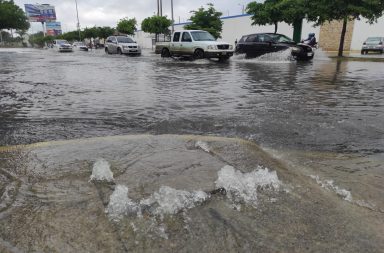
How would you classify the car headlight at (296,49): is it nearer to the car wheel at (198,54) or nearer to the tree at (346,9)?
the tree at (346,9)

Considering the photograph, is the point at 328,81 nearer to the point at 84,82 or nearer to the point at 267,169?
the point at 84,82

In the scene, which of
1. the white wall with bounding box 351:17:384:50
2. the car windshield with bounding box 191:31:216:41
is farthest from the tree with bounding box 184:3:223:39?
the car windshield with bounding box 191:31:216:41

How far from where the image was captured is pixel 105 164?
134 inches

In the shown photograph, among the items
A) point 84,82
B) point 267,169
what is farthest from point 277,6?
point 267,169

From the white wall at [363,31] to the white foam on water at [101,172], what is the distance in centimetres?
3928

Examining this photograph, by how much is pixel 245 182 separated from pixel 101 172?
129 centimetres

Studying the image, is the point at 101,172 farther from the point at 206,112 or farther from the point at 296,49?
the point at 296,49

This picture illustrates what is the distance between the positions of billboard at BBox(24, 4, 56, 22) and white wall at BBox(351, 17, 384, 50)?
73796mm

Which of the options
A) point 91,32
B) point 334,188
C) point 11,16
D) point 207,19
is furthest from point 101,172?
point 91,32

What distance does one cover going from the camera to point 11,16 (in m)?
56.9

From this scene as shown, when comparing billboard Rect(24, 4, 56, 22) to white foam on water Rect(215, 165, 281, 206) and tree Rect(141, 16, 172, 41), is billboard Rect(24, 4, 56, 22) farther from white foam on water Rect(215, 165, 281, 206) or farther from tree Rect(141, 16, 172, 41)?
white foam on water Rect(215, 165, 281, 206)

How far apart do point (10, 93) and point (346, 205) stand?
26.0 ft

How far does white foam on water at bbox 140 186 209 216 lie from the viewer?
8.43ft

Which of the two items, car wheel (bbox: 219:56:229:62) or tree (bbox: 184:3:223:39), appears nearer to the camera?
car wheel (bbox: 219:56:229:62)
